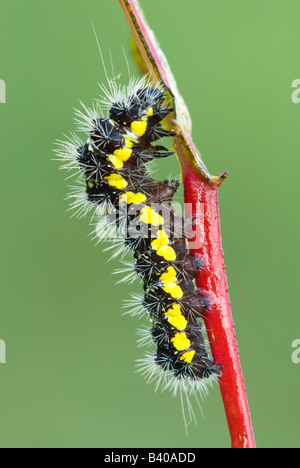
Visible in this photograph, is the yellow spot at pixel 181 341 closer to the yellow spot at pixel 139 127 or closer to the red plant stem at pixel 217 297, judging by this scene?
the red plant stem at pixel 217 297

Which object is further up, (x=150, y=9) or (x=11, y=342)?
(x=150, y=9)

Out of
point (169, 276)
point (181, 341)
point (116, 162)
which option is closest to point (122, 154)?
point (116, 162)

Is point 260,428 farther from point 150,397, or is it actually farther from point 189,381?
point 189,381

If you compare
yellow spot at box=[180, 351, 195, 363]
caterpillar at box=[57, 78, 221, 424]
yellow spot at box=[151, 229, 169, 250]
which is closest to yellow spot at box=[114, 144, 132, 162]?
caterpillar at box=[57, 78, 221, 424]

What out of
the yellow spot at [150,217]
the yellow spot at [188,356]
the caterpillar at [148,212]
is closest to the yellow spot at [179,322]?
the caterpillar at [148,212]

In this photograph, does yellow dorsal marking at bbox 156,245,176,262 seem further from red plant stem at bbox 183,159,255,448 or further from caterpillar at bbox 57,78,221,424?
red plant stem at bbox 183,159,255,448

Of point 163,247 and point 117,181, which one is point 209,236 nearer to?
point 163,247

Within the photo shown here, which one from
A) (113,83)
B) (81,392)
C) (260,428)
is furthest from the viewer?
(81,392)

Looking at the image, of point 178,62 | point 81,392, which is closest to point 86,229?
point 81,392
